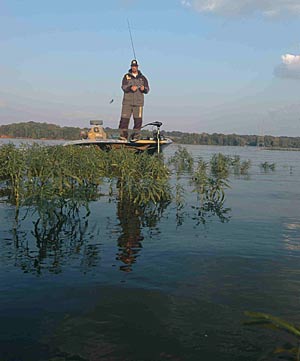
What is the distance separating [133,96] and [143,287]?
26708mm

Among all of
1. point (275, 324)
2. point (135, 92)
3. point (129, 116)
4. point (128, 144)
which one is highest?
point (135, 92)

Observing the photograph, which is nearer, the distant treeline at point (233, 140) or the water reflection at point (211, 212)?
the water reflection at point (211, 212)

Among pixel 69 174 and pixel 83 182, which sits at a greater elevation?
pixel 69 174

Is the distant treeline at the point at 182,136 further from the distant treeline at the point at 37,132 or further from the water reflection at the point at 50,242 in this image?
the water reflection at the point at 50,242

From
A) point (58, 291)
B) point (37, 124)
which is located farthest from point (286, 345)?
point (37, 124)

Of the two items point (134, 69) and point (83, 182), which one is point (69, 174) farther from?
point (134, 69)

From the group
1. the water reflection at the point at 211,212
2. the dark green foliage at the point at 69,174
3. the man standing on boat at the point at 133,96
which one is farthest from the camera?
the man standing on boat at the point at 133,96

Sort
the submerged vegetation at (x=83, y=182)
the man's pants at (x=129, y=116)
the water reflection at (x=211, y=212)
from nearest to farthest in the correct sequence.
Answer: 1. the submerged vegetation at (x=83, y=182)
2. the water reflection at (x=211, y=212)
3. the man's pants at (x=129, y=116)

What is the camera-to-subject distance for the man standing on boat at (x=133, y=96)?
32.1m

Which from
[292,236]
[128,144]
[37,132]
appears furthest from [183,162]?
[37,132]

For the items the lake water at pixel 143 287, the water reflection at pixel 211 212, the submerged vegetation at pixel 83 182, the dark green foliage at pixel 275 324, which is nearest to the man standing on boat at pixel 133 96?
the submerged vegetation at pixel 83 182

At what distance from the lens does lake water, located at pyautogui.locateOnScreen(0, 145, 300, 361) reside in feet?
17.7

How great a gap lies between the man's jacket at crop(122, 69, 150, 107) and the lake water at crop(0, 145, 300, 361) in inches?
816

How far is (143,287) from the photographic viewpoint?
291 inches
